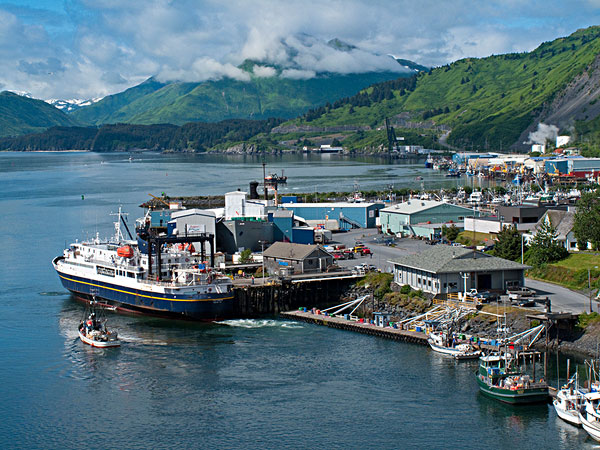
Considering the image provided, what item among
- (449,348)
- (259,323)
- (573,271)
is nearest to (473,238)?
(573,271)

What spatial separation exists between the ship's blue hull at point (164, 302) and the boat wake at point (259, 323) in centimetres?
86

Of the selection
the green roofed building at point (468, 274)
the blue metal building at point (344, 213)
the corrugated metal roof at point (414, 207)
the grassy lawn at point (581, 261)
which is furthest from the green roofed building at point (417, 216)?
the green roofed building at point (468, 274)

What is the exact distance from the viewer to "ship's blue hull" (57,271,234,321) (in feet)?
161

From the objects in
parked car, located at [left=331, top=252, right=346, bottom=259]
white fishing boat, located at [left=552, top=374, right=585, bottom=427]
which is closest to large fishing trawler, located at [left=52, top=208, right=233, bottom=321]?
parked car, located at [left=331, top=252, right=346, bottom=259]

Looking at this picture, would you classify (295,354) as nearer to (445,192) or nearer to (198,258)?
(198,258)

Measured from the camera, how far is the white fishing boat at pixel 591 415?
97.5ft

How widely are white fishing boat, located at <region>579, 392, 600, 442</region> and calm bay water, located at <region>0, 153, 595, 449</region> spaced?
469 millimetres

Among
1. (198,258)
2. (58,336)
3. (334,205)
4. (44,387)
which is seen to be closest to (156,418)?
(44,387)

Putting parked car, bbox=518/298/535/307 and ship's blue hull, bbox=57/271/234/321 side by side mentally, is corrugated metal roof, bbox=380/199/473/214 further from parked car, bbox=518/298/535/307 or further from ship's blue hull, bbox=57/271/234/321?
parked car, bbox=518/298/535/307

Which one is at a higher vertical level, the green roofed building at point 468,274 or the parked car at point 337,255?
the green roofed building at point 468,274

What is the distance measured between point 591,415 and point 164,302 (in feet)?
89.9

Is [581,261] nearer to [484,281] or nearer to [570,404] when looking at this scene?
[484,281]

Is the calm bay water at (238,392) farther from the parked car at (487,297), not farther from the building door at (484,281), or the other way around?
the building door at (484,281)

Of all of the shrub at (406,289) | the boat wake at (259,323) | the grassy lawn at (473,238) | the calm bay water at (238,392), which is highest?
the grassy lawn at (473,238)
